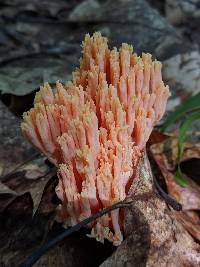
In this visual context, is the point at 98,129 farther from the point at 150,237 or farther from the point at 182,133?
the point at 182,133

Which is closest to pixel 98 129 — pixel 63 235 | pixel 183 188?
pixel 63 235

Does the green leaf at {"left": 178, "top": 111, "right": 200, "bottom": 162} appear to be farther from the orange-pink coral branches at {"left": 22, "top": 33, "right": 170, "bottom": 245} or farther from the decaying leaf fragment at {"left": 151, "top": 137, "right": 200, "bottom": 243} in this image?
the orange-pink coral branches at {"left": 22, "top": 33, "right": 170, "bottom": 245}

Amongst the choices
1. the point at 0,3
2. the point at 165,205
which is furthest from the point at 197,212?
the point at 0,3

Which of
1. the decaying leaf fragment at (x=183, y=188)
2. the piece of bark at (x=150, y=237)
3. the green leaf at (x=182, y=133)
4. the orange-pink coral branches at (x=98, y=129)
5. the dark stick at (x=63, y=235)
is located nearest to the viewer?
the dark stick at (x=63, y=235)

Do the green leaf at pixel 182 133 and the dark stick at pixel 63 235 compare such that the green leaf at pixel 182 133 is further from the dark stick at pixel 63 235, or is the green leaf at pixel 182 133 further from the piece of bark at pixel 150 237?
the dark stick at pixel 63 235

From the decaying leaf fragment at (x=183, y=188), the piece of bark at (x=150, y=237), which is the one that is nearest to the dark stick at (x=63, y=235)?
the piece of bark at (x=150, y=237)
